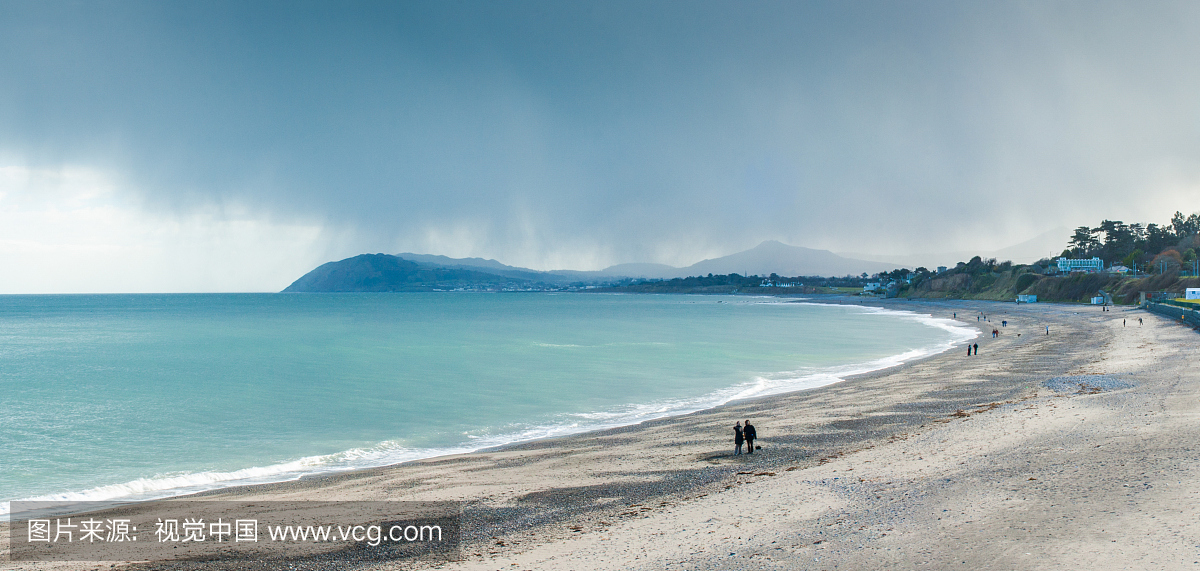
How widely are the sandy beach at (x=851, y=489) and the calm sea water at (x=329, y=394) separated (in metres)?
3.92

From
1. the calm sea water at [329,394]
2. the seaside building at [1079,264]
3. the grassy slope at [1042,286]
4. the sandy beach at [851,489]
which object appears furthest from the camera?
the seaside building at [1079,264]

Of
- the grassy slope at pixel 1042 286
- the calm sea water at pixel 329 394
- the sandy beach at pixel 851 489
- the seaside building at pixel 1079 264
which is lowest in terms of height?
the calm sea water at pixel 329 394

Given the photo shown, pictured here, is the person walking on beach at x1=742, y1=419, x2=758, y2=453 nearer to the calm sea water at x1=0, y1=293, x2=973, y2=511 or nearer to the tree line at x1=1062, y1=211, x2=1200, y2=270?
the calm sea water at x1=0, y1=293, x2=973, y2=511

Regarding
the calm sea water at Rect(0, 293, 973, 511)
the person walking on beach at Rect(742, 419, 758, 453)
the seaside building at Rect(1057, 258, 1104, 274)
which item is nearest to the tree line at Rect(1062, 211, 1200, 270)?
the seaside building at Rect(1057, 258, 1104, 274)

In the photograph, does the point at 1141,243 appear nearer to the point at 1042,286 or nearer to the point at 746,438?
the point at 1042,286

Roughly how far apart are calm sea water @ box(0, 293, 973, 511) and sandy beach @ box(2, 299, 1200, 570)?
3.92 metres

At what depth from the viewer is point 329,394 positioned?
30.2 m

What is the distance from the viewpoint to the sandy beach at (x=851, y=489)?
26.8 feet

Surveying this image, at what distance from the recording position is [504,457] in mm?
16672

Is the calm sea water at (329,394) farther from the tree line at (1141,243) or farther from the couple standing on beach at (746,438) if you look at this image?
the tree line at (1141,243)

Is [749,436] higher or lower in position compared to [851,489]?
higher

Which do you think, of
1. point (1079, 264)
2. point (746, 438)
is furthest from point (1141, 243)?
point (746, 438)

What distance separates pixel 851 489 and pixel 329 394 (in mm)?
26285

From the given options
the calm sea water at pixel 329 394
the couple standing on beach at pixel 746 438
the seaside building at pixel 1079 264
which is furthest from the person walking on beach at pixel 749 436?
the seaside building at pixel 1079 264
